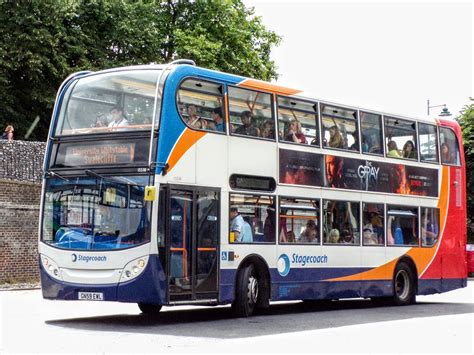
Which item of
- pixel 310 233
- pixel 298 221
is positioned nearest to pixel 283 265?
pixel 298 221

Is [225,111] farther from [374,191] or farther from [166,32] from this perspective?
[166,32]

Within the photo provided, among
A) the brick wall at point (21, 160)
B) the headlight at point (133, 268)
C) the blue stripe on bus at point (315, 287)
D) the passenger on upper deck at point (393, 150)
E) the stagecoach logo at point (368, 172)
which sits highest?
the brick wall at point (21, 160)

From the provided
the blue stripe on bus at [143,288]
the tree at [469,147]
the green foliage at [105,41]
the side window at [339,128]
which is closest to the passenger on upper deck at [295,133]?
the side window at [339,128]

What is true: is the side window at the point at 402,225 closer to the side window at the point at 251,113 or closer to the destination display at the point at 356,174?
the destination display at the point at 356,174

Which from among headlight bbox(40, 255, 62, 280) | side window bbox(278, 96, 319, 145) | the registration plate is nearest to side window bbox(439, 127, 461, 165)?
side window bbox(278, 96, 319, 145)

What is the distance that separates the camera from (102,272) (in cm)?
1509

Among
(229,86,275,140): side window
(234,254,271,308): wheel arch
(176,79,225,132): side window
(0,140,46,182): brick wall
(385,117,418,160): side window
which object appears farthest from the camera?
(0,140,46,182): brick wall

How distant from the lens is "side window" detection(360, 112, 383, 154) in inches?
805

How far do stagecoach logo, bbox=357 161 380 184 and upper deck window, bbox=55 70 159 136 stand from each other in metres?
5.97

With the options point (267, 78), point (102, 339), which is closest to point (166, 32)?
point (267, 78)

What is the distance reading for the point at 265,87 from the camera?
17.9 m

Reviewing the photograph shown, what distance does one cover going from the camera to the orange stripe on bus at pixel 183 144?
15.4 m

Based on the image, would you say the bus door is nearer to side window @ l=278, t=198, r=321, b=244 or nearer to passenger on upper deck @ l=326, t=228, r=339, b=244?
side window @ l=278, t=198, r=321, b=244

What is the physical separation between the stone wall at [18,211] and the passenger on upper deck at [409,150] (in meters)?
12.9
